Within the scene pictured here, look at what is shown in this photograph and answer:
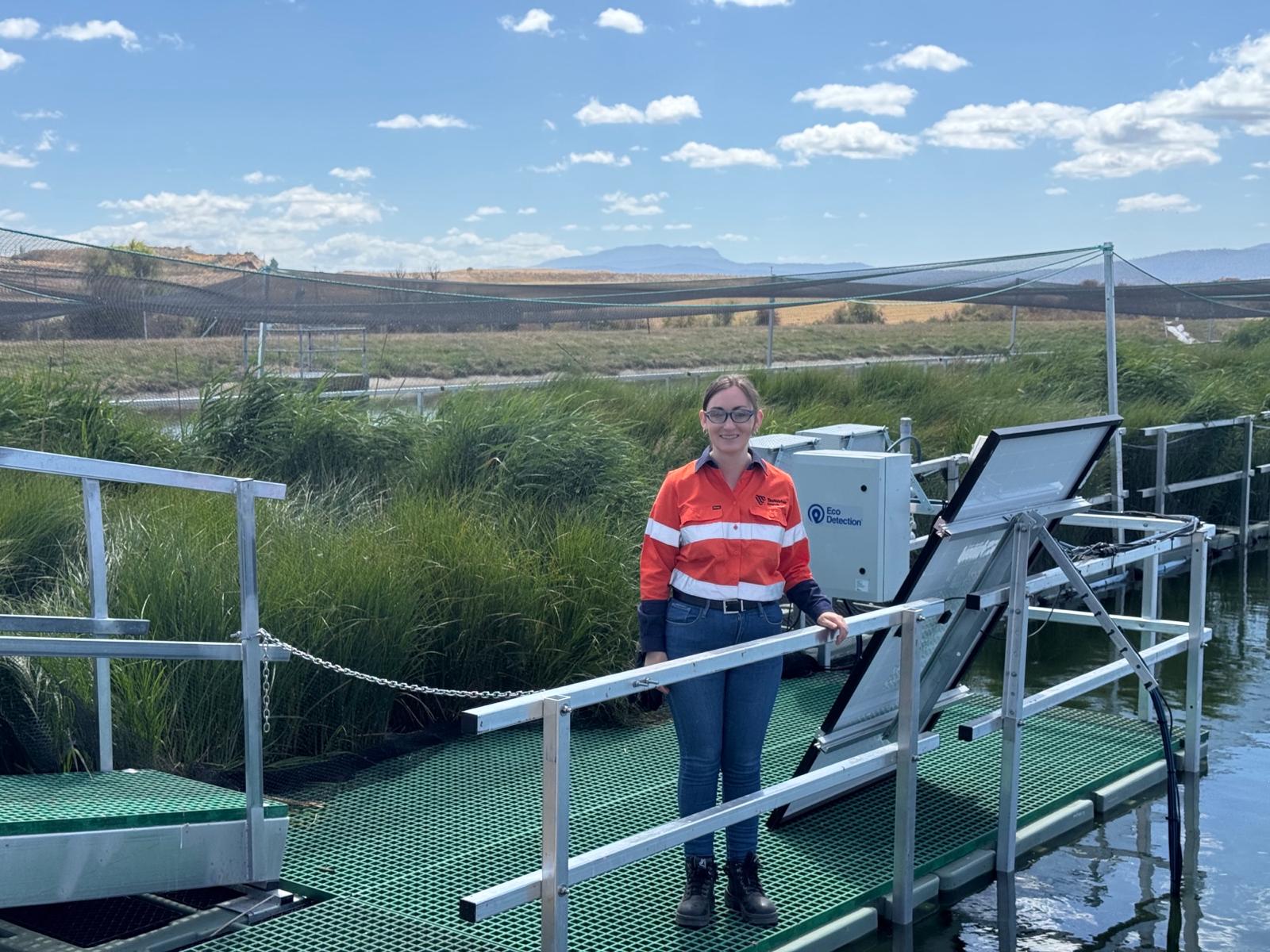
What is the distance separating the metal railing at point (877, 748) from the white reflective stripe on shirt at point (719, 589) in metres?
0.20

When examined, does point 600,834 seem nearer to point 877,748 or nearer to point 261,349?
point 877,748

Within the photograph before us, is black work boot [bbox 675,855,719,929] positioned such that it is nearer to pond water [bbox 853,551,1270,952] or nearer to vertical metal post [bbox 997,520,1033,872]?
pond water [bbox 853,551,1270,952]

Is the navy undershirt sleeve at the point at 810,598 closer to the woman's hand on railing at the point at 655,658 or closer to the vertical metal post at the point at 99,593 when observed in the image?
the woman's hand on railing at the point at 655,658

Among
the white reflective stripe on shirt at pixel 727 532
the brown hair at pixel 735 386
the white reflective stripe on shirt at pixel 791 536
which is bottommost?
the white reflective stripe on shirt at pixel 791 536

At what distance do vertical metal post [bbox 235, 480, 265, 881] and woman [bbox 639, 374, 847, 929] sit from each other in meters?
1.32


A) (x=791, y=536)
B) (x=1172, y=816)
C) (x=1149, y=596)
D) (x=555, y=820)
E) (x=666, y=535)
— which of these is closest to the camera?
(x=555, y=820)

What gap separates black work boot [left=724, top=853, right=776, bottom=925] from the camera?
4695mm

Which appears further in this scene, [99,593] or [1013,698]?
[1013,698]

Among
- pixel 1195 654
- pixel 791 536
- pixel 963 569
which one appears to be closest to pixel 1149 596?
pixel 1195 654

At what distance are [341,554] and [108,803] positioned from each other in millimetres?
2406

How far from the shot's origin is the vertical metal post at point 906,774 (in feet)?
16.1

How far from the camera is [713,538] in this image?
4.49m

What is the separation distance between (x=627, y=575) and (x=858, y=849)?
8.78 ft

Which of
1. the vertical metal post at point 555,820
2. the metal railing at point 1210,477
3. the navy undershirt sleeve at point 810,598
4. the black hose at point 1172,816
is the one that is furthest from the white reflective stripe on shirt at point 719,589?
the metal railing at point 1210,477
